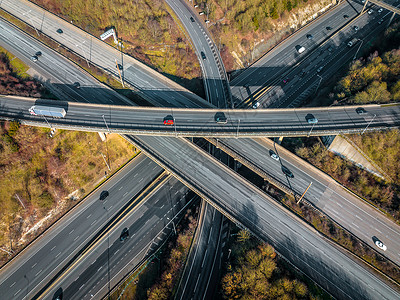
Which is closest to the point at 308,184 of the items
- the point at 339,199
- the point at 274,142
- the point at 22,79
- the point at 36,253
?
the point at 339,199

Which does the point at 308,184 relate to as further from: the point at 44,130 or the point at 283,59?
the point at 44,130

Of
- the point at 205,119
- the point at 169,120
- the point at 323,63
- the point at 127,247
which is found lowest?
the point at 127,247

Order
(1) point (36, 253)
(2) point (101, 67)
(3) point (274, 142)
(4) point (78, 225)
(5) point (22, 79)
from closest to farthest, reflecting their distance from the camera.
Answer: (1) point (36, 253) < (4) point (78, 225) < (3) point (274, 142) < (5) point (22, 79) < (2) point (101, 67)

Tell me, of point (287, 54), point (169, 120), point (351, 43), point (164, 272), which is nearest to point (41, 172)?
point (169, 120)

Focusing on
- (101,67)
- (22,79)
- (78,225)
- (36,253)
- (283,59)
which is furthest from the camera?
(283,59)

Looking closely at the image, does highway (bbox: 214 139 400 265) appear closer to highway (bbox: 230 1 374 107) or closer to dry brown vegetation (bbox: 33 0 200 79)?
highway (bbox: 230 1 374 107)

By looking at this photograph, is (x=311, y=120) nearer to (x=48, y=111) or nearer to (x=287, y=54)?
(x=287, y=54)
